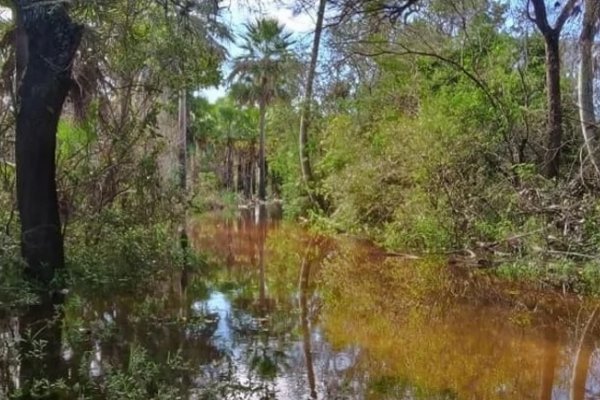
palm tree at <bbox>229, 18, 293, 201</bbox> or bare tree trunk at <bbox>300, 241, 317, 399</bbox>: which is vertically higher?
palm tree at <bbox>229, 18, 293, 201</bbox>

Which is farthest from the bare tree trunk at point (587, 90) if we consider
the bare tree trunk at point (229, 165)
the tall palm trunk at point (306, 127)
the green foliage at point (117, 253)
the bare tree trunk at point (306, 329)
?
the bare tree trunk at point (229, 165)

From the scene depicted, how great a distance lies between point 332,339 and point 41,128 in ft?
16.3

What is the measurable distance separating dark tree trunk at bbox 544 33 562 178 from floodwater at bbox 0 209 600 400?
8.83ft

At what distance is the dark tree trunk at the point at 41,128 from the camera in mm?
8500

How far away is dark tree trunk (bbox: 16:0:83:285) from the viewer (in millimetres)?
8500

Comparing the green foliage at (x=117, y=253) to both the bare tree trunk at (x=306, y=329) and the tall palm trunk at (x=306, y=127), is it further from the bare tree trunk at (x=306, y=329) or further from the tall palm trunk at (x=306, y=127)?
the tall palm trunk at (x=306, y=127)

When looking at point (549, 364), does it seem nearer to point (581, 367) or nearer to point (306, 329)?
point (581, 367)

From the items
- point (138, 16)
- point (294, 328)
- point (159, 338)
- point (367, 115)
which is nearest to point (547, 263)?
point (294, 328)

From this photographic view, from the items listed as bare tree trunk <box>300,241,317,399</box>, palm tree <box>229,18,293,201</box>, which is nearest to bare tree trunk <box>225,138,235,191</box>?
palm tree <box>229,18,293,201</box>

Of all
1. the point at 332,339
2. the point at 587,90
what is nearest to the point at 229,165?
the point at 587,90

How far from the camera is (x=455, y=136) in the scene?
1320 cm

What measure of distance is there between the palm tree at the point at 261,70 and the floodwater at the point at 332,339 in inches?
987

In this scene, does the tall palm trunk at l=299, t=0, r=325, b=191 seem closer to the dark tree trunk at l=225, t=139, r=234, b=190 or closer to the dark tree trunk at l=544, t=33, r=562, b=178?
the dark tree trunk at l=544, t=33, r=562, b=178

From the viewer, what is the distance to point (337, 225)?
18062 millimetres
